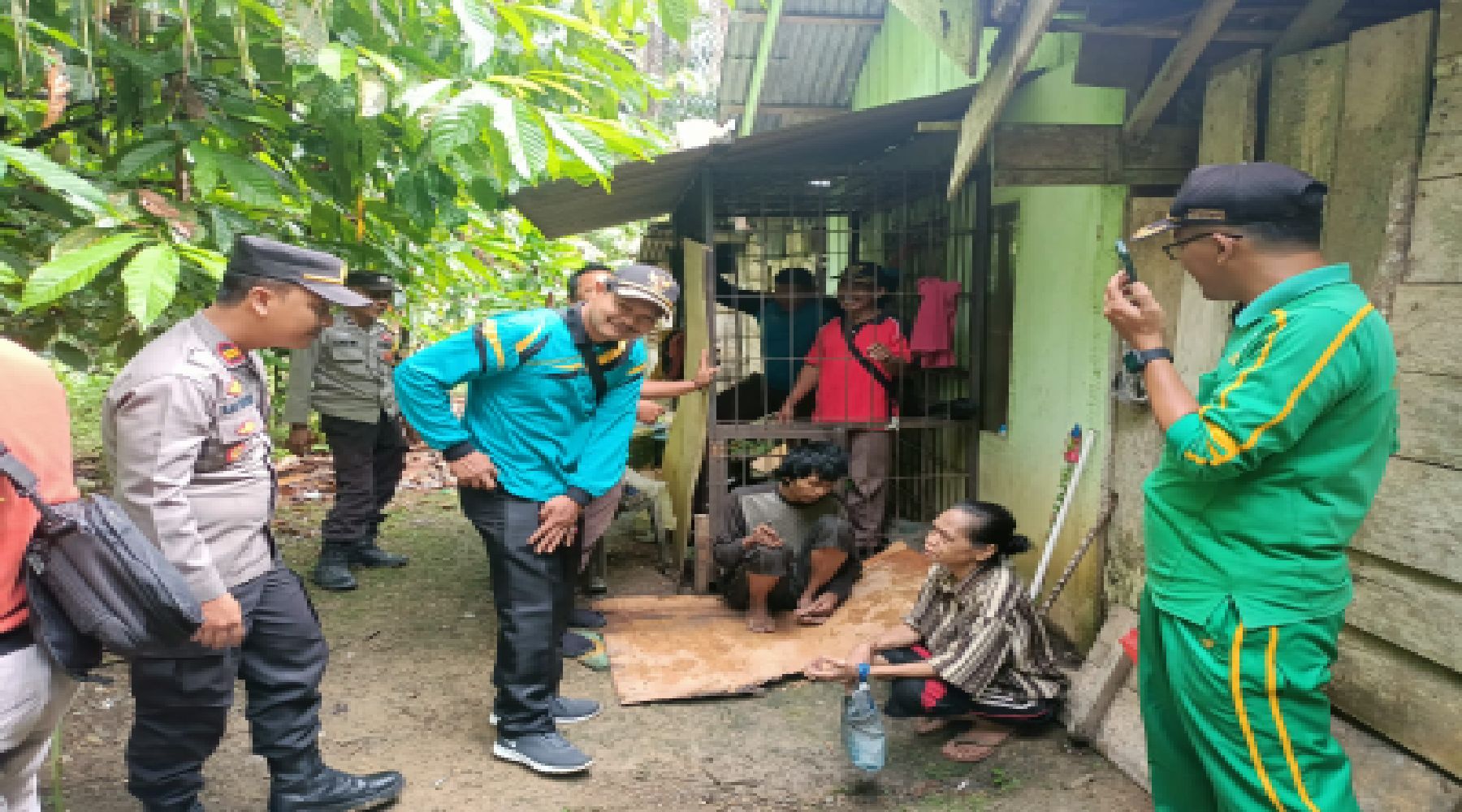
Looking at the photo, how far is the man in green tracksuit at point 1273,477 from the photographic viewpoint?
1.75 metres

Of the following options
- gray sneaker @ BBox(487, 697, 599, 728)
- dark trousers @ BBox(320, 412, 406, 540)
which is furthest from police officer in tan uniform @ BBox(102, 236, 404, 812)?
dark trousers @ BBox(320, 412, 406, 540)

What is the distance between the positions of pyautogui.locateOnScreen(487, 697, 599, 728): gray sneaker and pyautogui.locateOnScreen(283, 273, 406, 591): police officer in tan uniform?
222 cm

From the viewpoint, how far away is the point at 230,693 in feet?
8.10

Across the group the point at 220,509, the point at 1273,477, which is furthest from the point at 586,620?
the point at 1273,477

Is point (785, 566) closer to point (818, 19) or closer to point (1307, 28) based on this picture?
point (1307, 28)

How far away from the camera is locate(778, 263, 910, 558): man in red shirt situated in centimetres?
531

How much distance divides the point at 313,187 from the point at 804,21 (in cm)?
509

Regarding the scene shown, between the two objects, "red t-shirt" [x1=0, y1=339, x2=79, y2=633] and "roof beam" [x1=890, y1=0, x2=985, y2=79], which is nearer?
"red t-shirt" [x1=0, y1=339, x2=79, y2=633]

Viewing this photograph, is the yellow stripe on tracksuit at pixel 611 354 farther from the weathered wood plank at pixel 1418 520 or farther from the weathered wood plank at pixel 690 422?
the weathered wood plank at pixel 1418 520

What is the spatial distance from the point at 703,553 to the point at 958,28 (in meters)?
3.16

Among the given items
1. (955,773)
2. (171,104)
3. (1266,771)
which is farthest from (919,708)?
(171,104)

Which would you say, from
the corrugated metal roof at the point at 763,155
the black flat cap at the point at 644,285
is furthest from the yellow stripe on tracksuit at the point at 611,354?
the corrugated metal roof at the point at 763,155

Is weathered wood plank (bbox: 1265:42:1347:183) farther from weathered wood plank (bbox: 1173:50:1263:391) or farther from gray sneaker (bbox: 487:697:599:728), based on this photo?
gray sneaker (bbox: 487:697:599:728)

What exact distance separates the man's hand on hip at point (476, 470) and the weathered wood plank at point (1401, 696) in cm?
278
